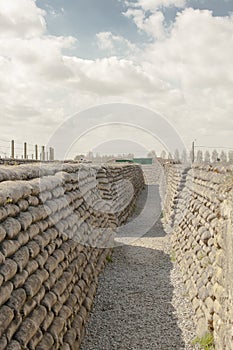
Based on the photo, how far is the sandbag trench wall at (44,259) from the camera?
3.57m

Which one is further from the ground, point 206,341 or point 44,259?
point 44,259

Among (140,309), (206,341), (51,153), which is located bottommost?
(140,309)

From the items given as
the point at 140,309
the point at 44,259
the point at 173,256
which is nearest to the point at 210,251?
the point at 140,309

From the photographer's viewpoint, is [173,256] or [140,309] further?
[173,256]

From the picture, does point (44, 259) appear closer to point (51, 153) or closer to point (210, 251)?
point (210, 251)

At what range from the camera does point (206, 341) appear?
5.51 metres

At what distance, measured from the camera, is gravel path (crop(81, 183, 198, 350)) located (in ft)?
19.0

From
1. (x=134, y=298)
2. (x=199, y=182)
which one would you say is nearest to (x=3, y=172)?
(x=134, y=298)

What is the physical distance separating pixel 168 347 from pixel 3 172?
10.8 ft

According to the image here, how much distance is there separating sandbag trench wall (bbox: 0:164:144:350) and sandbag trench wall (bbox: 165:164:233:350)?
5.92ft

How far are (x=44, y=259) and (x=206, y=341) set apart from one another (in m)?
2.56

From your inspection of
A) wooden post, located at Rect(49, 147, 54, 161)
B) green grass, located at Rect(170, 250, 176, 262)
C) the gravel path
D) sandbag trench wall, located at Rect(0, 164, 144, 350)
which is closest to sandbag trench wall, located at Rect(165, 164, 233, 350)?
green grass, located at Rect(170, 250, 176, 262)

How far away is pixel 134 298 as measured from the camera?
7551mm

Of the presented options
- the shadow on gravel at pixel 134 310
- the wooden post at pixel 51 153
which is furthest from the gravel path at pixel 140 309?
the wooden post at pixel 51 153
